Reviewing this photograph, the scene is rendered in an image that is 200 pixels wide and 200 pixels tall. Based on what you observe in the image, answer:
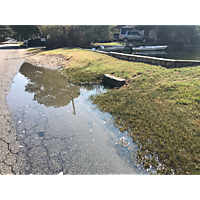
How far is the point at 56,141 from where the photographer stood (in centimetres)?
436

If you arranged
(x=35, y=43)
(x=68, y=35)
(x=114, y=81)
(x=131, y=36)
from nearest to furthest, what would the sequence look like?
(x=114, y=81) → (x=68, y=35) → (x=131, y=36) → (x=35, y=43)

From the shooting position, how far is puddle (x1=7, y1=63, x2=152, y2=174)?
354cm

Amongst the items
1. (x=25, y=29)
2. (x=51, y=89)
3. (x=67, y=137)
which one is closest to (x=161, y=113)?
(x=67, y=137)

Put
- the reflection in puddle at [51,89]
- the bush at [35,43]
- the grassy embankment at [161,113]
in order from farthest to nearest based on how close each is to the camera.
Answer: the bush at [35,43]
the reflection in puddle at [51,89]
the grassy embankment at [161,113]

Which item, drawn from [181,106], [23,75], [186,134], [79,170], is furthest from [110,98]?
[23,75]

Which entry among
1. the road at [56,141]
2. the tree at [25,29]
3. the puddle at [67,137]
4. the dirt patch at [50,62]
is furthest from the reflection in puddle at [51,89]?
the tree at [25,29]

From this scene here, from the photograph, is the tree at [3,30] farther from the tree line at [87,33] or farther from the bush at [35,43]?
the tree line at [87,33]

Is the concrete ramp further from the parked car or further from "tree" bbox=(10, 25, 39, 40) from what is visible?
"tree" bbox=(10, 25, 39, 40)

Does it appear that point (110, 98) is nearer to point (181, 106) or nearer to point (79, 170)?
point (181, 106)

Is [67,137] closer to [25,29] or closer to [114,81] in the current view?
[114,81]

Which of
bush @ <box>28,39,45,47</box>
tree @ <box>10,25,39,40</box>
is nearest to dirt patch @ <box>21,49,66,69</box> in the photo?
bush @ <box>28,39,45,47</box>

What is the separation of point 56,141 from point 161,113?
11.2 ft

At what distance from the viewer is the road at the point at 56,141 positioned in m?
3.50

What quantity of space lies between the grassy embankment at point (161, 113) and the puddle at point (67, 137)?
41 cm
